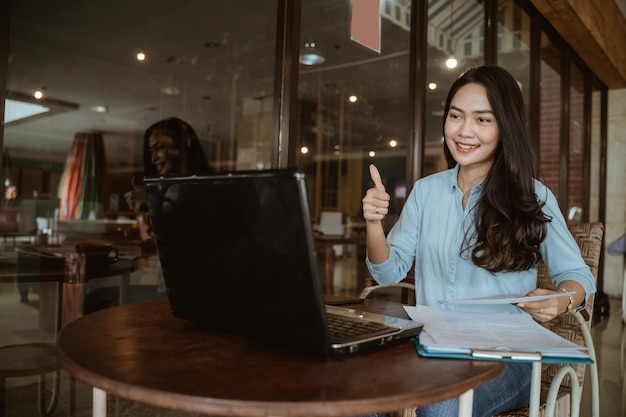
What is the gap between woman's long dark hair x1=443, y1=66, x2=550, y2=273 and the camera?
127cm

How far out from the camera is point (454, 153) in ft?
4.55

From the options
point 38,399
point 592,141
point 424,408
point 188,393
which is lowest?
point 38,399

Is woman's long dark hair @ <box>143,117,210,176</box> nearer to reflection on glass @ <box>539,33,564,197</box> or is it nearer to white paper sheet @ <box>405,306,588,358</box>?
white paper sheet @ <box>405,306,588,358</box>

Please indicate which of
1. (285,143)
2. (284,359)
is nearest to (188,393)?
(284,359)

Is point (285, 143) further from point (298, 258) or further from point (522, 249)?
point (298, 258)

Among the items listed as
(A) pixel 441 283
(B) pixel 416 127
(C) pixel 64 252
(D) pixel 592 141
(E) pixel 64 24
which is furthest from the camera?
(D) pixel 592 141

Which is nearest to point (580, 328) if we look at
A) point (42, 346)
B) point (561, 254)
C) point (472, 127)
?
point (561, 254)

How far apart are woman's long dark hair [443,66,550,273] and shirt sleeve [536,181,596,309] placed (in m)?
0.02

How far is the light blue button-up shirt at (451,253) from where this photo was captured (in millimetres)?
1264

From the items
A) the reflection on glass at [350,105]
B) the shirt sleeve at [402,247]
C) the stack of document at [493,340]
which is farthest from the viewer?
the reflection on glass at [350,105]

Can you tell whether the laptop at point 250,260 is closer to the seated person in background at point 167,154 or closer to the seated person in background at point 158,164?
the seated person in background at point 158,164

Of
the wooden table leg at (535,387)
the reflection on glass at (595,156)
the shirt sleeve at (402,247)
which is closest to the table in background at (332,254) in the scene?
the shirt sleeve at (402,247)

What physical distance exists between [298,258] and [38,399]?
5.63 feet

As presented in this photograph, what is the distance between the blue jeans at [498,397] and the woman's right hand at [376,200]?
44 cm
